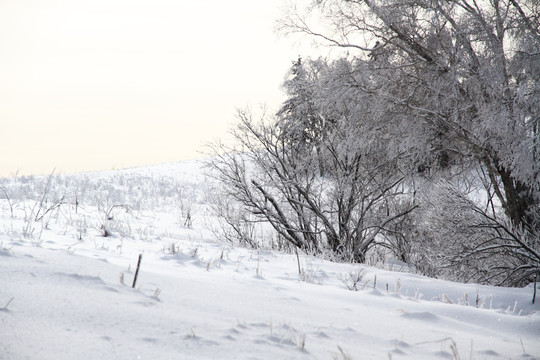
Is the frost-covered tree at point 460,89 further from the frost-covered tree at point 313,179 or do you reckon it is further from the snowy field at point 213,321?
the snowy field at point 213,321

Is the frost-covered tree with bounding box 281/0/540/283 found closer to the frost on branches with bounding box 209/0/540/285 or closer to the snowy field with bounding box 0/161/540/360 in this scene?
the frost on branches with bounding box 209/0/540/285

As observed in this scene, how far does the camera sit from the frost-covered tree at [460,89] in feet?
23.6

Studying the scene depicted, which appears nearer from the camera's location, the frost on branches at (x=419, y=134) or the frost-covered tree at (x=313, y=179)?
the frost on branches at (x=419, y=134)

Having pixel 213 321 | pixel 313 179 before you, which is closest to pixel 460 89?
pixel 313 179

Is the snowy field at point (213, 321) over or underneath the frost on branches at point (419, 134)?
underneath

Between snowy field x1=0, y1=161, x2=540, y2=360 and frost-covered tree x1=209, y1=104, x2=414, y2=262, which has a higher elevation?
frost-covered tree x1=209, y1=104, x2=414, y2=262

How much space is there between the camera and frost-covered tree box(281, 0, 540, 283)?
23.6 feet

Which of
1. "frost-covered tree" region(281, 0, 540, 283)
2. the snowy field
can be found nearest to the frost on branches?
"frost-covered tree" region(281, 0, 540, 283)

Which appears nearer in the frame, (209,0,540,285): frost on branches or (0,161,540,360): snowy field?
(0,161,540,360): snowy field

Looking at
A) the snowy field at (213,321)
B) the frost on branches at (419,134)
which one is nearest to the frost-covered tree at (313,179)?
the frost on branches at (419,134)

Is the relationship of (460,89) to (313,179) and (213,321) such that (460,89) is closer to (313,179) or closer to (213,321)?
(313,179)

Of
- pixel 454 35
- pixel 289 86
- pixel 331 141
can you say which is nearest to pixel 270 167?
pixel 331 141

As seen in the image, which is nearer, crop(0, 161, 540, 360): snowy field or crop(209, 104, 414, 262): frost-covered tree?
crop(0, 161, 540, 360): snowy field

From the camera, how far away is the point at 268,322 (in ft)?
6.02
